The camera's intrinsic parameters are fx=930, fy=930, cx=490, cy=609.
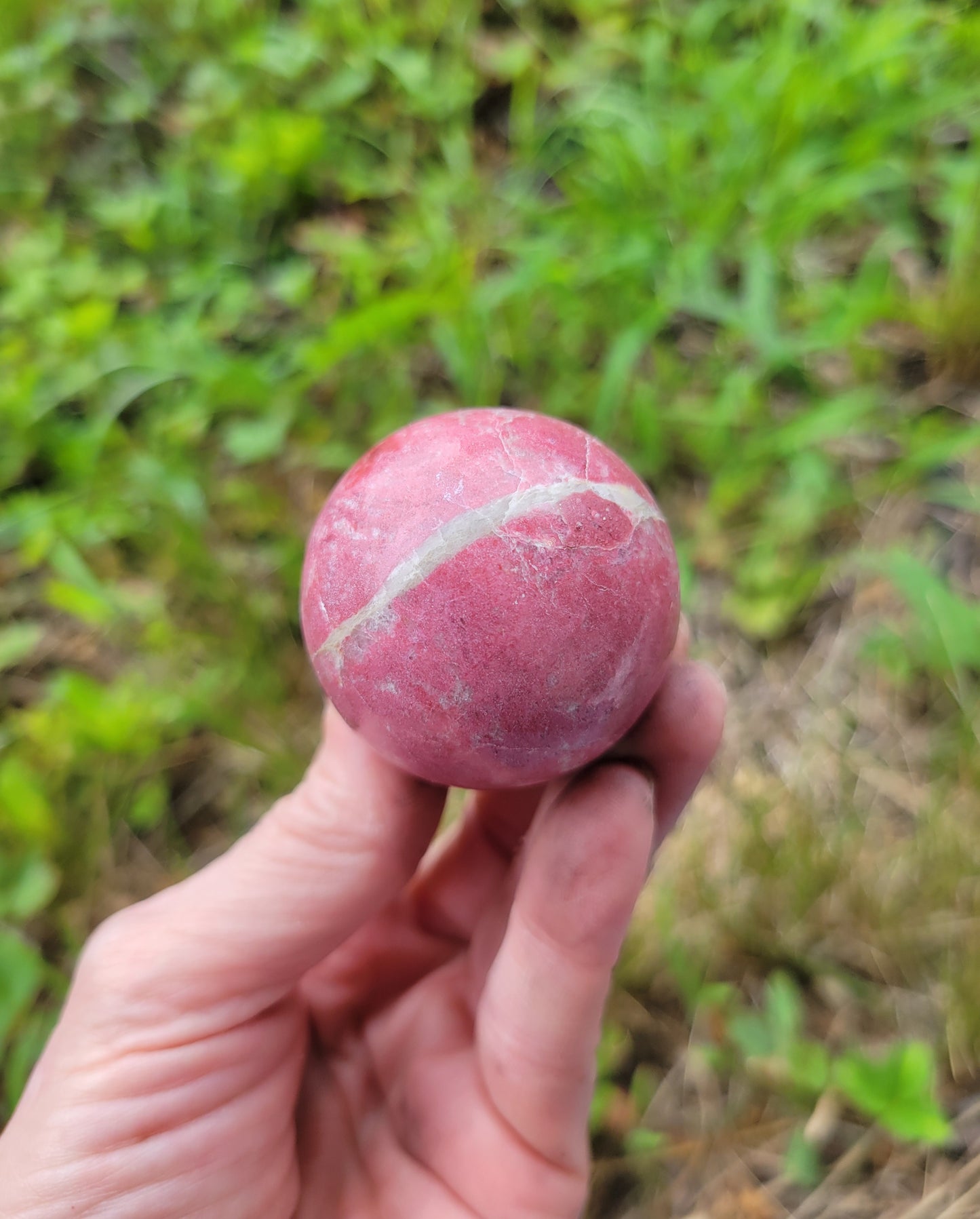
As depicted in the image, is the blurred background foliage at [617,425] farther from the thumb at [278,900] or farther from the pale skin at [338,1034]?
the thumb at [278,900]

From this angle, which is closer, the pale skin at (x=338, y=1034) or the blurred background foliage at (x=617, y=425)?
the pale skin at (x=338, y=1034)

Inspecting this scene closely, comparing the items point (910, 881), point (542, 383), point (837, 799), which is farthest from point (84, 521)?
point (910, 881)

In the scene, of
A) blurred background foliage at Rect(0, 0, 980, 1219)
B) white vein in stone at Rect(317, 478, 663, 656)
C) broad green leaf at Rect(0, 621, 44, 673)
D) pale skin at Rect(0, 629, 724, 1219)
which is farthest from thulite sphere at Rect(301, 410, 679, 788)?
broad green leaf at Rect(0, 621, 44, 673)

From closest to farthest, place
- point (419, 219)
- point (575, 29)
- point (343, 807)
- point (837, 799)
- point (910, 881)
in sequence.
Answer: point (343, 807) → point (910, 881) → point (837, 799) → point (419, 219) → point (575, 29)

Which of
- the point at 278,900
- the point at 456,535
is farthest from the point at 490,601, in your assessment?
the point at 278,900

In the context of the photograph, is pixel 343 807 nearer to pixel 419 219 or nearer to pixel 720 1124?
pixel 720 1124

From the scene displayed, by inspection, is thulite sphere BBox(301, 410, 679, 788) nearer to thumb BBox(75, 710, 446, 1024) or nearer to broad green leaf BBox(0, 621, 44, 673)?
thumb BBox(75, 710, 446, 1024)

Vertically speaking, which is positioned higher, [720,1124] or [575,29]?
[575,29]

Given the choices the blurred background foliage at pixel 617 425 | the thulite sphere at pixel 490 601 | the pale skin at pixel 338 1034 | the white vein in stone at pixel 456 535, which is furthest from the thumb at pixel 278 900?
the blurred background foliage at pixel 617 425
